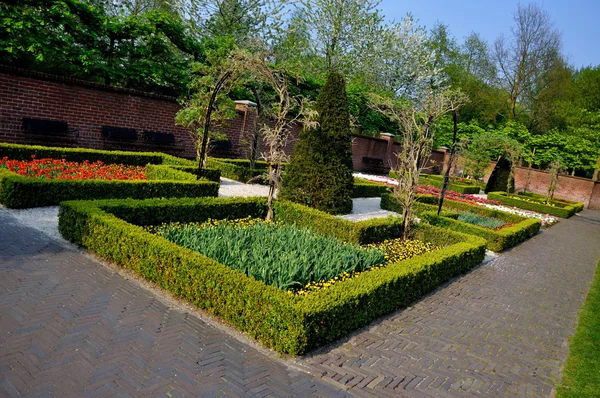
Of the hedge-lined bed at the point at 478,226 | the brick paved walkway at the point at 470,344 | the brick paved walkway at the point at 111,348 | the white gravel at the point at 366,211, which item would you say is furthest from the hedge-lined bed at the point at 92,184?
the brick paved walkway at the point at 470,344

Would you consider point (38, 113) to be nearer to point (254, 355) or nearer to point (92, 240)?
point (92, 240)

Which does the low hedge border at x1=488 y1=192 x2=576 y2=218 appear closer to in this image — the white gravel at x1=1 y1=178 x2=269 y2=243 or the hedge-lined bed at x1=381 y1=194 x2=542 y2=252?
the hedge-lined bed at x1=381 y1=194 x2=542 y2=252

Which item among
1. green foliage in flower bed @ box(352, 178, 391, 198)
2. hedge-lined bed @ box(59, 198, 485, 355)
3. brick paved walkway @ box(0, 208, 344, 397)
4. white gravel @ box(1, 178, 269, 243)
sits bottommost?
brick paved walkway @ box(0, 208, 344, 397)

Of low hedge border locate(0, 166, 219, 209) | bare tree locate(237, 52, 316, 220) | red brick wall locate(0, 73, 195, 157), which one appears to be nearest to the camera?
low hedge border locate(0, 166, 219, 209)

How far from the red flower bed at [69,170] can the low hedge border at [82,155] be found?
0.18 meters

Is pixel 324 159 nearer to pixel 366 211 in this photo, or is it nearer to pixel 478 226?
pixel 366 211

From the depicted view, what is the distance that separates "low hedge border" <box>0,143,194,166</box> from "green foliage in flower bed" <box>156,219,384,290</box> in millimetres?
5503

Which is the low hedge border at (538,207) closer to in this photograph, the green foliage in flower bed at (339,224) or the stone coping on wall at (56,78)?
the green foliage in flower bed at (339,224)

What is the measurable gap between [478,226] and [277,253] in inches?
275

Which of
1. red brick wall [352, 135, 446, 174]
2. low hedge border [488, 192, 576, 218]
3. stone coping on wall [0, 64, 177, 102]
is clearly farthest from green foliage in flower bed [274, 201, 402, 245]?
red brick wall [352, 135, 446, 174]

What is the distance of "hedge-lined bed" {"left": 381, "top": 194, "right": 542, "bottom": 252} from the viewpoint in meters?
10.1

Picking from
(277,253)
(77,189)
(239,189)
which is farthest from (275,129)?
(239,189)

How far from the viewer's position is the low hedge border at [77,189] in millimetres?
7086

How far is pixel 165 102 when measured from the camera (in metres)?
15.8
